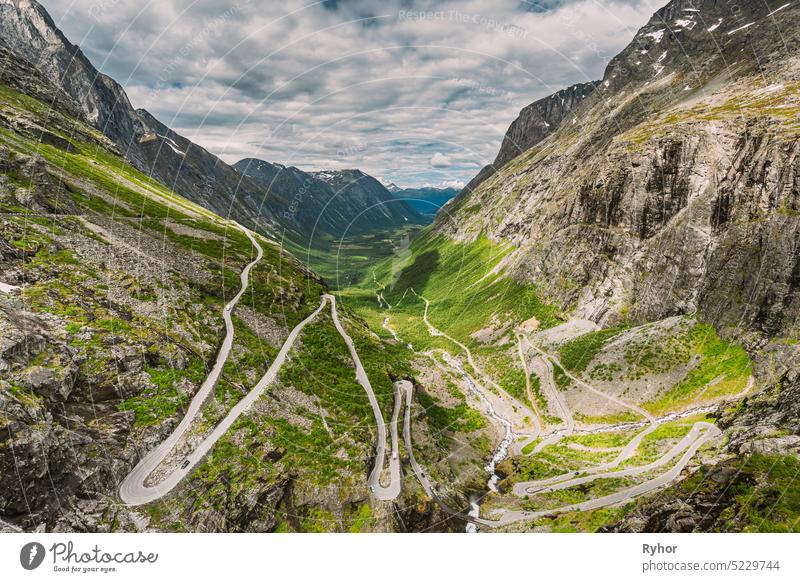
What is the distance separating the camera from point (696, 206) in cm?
7075

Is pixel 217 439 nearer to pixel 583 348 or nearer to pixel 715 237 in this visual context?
pixel 583 348

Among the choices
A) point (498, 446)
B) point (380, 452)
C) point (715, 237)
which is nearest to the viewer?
point (380, 452)

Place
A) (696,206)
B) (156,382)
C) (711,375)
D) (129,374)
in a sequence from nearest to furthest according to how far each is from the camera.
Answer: (129,374), (156,382), (711,375), (696,206)

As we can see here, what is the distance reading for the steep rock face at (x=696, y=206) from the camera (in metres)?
59.0

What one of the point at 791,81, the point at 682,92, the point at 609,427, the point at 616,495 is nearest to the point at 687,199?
the point at 791,81

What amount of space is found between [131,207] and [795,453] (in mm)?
109384

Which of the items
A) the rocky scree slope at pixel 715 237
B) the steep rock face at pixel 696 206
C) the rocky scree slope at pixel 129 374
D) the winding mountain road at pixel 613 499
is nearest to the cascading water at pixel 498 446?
the winding mountain road at pixel 613 499

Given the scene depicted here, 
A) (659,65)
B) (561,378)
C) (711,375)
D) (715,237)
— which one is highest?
(659,65)

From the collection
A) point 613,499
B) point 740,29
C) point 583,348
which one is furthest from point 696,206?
point 740,29

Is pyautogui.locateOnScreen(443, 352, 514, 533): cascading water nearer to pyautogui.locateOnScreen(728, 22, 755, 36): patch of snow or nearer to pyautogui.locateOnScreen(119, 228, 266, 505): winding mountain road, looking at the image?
pyautogui.locateOnScreen(119, 228, 266, 505): winding mountain road

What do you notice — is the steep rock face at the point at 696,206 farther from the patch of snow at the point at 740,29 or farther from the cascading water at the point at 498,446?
the cascading water at the point at 498,446

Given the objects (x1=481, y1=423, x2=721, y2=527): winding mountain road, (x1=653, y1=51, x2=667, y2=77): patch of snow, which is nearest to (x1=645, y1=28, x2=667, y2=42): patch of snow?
(x1=653, y1=51, x2=667, y2=77): patch of snow

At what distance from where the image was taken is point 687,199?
2872 inches
